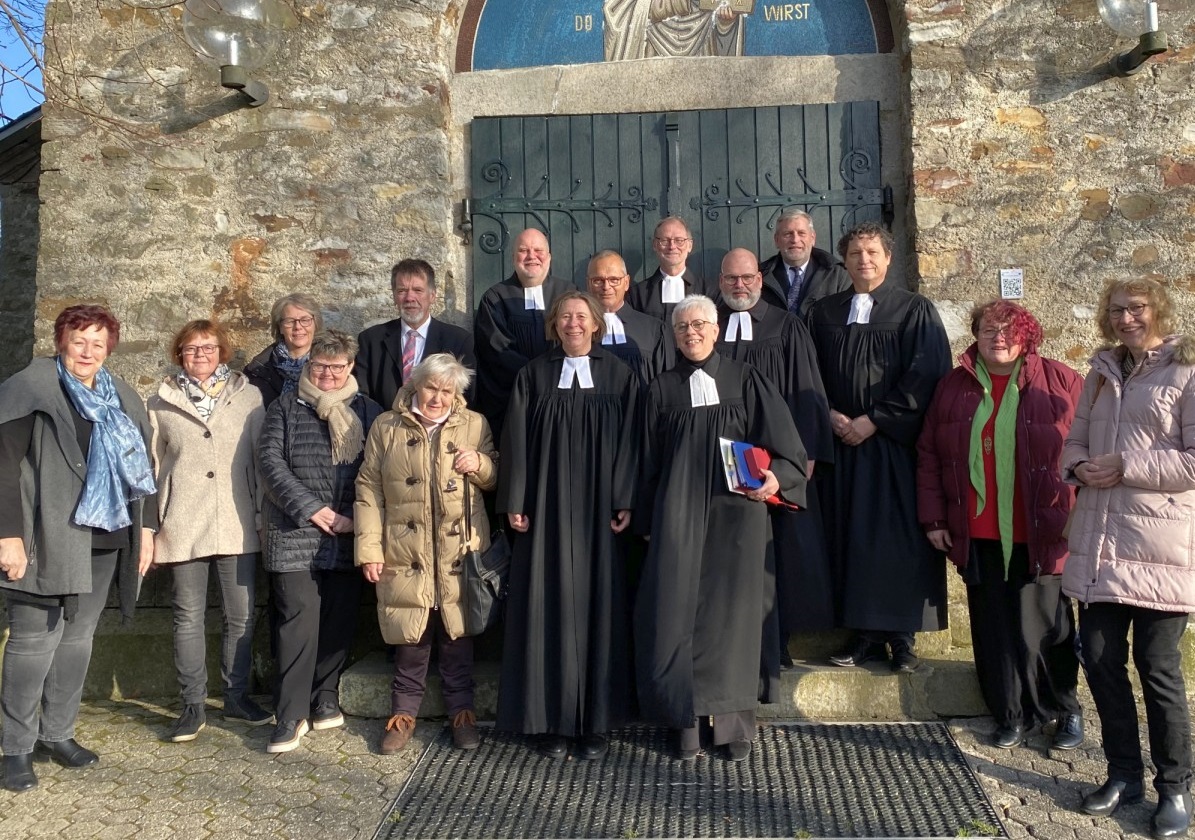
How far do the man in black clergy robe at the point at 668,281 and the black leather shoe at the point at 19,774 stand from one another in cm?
308

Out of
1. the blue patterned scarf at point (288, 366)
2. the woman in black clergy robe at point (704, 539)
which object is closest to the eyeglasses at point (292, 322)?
the blue patterned scarf at point (288, 366)

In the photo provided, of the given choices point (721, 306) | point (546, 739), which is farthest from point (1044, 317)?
point (546, 739)

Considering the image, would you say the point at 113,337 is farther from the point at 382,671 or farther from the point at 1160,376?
the point at 1160,376

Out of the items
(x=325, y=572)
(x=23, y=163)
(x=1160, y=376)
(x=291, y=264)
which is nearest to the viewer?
(x=1160, y=376)

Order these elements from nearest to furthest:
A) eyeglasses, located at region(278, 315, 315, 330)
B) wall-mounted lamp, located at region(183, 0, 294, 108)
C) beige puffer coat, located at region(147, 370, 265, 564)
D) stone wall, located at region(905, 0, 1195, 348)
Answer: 1. beige puffer coat, located at region(147, 370, 265, 564)
2. eyeglasses, located at region(278, 315, 315, 330)
3. stone wall, located at region(905, 0, 1195, 348)
4. wall-mounted lamp, located at region(183, 0, 294, 108)

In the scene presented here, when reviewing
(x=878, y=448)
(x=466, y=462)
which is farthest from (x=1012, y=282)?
(x=466, y=462)

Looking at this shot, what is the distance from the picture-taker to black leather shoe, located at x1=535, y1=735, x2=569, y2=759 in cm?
396

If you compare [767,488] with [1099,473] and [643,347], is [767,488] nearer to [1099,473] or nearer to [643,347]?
[643,347]

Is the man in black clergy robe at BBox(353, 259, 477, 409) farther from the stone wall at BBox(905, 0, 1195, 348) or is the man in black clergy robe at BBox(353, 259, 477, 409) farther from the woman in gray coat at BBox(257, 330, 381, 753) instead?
the stone wall at BBox(905, 0, 1195, 348)

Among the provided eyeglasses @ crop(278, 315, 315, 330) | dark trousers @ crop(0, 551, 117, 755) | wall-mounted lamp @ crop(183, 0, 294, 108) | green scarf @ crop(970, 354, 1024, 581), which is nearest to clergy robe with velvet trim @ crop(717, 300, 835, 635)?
green scarf @ crop(970, 354, 1024, 581)

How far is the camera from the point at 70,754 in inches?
157

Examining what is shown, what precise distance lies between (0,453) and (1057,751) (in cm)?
403

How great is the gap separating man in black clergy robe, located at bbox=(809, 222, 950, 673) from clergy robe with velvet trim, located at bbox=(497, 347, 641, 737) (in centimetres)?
91

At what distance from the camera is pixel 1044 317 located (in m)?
5.25
